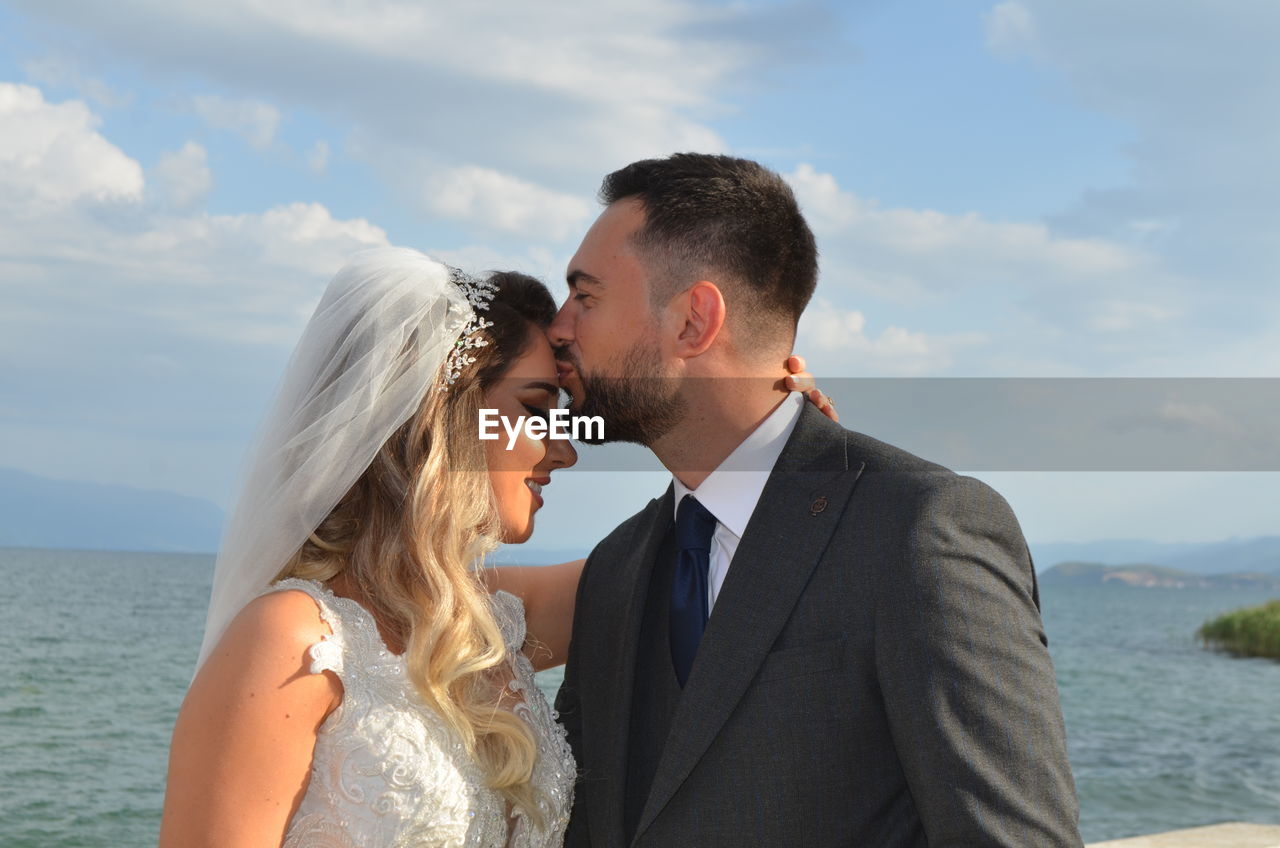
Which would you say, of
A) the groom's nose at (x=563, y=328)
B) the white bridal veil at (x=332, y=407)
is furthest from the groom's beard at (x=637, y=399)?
the white bridal veil at (x=332, y=407)

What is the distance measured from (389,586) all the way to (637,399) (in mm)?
703

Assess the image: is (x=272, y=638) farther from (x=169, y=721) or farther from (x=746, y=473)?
(x=169, y=721)

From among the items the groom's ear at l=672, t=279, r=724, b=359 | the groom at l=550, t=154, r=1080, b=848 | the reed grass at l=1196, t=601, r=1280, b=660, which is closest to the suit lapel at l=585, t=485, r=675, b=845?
the groom at l=550, t=154, r=1080, b=848

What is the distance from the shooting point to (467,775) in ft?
8.22

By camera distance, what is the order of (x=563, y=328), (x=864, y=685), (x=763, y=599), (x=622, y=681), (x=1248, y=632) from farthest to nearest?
(x=1248, y=632) < (x=563, y=328) < (x=622, y=681) < (x=763, y=599) < (x=864, y=685)

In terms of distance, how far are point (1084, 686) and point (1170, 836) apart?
103ft

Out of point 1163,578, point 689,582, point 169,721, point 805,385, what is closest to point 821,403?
point 805,385

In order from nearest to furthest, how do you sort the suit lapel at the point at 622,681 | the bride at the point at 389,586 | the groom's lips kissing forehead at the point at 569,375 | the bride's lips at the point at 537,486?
the bride at the point at 389,586
the suit lapel at the point at 622,681
the groom's lips kissing forehead at the point at 569,375
the bride's lips at the point at 537,486

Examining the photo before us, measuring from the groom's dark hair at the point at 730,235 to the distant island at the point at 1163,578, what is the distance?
110 m

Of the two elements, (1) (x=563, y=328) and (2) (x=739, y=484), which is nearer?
(2) (x=739, y=484)

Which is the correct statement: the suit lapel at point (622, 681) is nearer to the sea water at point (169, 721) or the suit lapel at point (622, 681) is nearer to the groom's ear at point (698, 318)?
the groom's ear at point (698, 318)

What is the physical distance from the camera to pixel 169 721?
2125cm

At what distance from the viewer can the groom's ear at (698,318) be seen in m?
2.59

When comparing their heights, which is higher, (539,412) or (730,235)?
(730,235)
